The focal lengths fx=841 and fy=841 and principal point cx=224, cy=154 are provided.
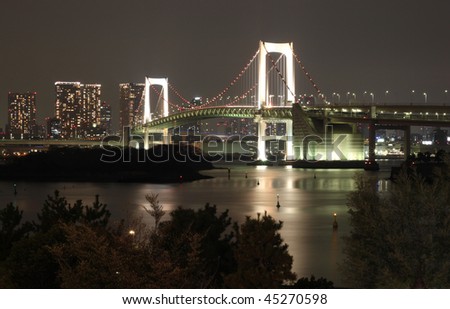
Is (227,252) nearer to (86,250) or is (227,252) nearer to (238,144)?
(86,250)

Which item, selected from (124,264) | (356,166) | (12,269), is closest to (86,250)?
(124,264)

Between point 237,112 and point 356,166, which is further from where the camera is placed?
point 237,112

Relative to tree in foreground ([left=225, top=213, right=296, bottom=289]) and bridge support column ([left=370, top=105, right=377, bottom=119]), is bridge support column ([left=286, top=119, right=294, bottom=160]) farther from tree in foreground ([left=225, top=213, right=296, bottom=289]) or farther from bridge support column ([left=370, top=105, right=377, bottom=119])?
tree in foreground ([left=225, top=213, right=296, bottom=289])

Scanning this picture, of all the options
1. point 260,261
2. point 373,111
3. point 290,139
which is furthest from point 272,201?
point 290,139

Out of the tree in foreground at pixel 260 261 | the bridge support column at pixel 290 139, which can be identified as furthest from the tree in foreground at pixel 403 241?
the bridge support column at pixel 290 139

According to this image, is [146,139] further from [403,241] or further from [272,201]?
[403,241]

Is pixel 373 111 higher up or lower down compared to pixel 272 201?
higher up
